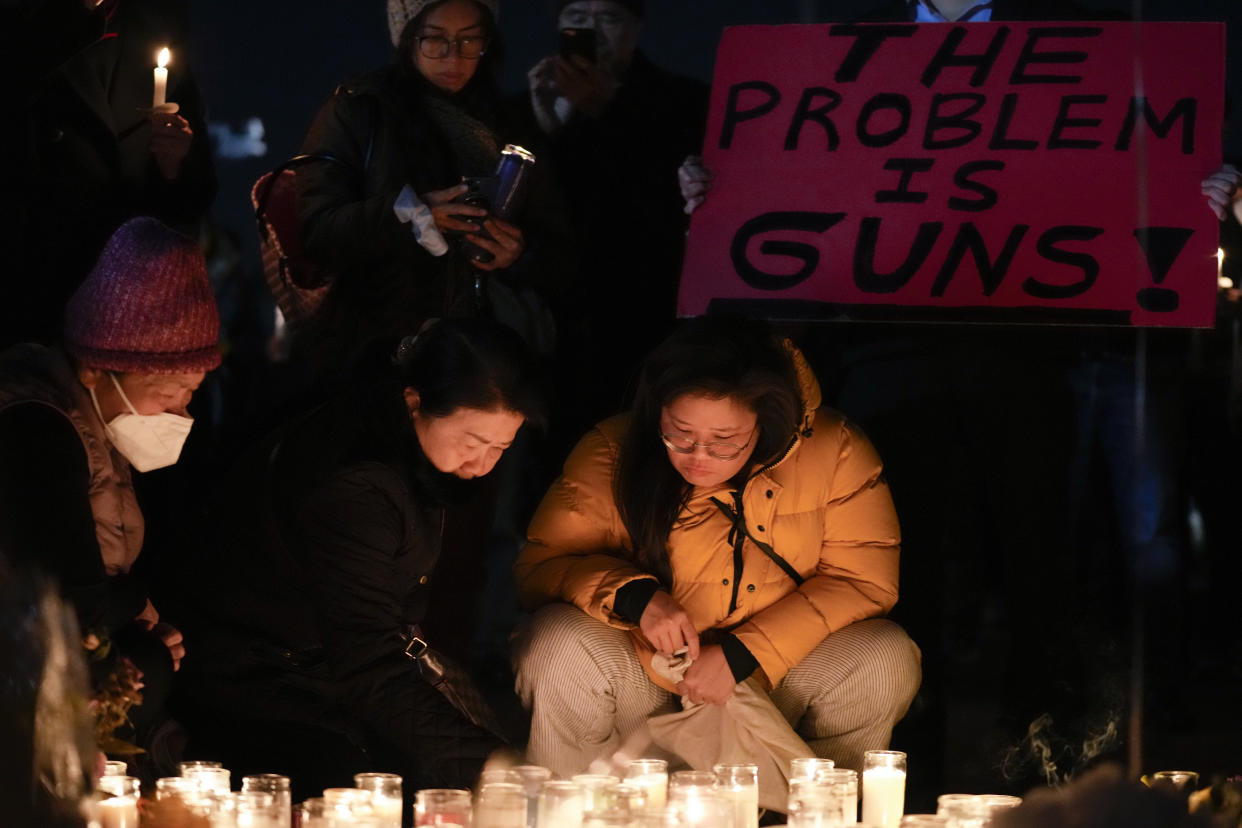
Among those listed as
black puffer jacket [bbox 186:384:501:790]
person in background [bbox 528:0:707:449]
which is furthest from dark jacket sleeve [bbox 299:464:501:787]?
person in background [bbox 528:0:707:449]

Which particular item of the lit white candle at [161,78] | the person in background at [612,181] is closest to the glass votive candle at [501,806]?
the person in background at [612,181]

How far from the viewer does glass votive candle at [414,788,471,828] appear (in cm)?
329

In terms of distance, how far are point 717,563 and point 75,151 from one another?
210 centimetres

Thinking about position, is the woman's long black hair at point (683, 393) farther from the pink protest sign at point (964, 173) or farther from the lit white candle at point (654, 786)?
the lit white candle at point (654, 786)

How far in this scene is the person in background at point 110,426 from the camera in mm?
3445

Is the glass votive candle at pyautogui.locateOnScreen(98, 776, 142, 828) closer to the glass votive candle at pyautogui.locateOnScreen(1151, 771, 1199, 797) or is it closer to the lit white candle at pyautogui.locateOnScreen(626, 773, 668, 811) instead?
the lit white candle at pyautogui.locateOnScreen(626, 773, 668, 811)

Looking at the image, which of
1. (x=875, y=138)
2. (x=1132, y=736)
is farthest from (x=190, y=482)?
(x=1132, y=736)

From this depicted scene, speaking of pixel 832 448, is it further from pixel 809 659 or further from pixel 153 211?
pixel 153 211

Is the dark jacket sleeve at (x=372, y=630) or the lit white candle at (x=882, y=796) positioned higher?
the dark jacket sleeve at (x=372, y=630)

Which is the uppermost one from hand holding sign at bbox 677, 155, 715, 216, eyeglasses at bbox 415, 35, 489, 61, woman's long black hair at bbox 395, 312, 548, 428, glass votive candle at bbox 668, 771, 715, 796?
eyeglasses at bbox 415, 35, 489, 61

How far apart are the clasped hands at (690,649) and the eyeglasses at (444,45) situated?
1.75 m

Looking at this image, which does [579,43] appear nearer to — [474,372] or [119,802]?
[474,372]

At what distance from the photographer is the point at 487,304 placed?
4930mm

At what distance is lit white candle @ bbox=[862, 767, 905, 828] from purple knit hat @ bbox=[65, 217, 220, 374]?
1.88 meters
